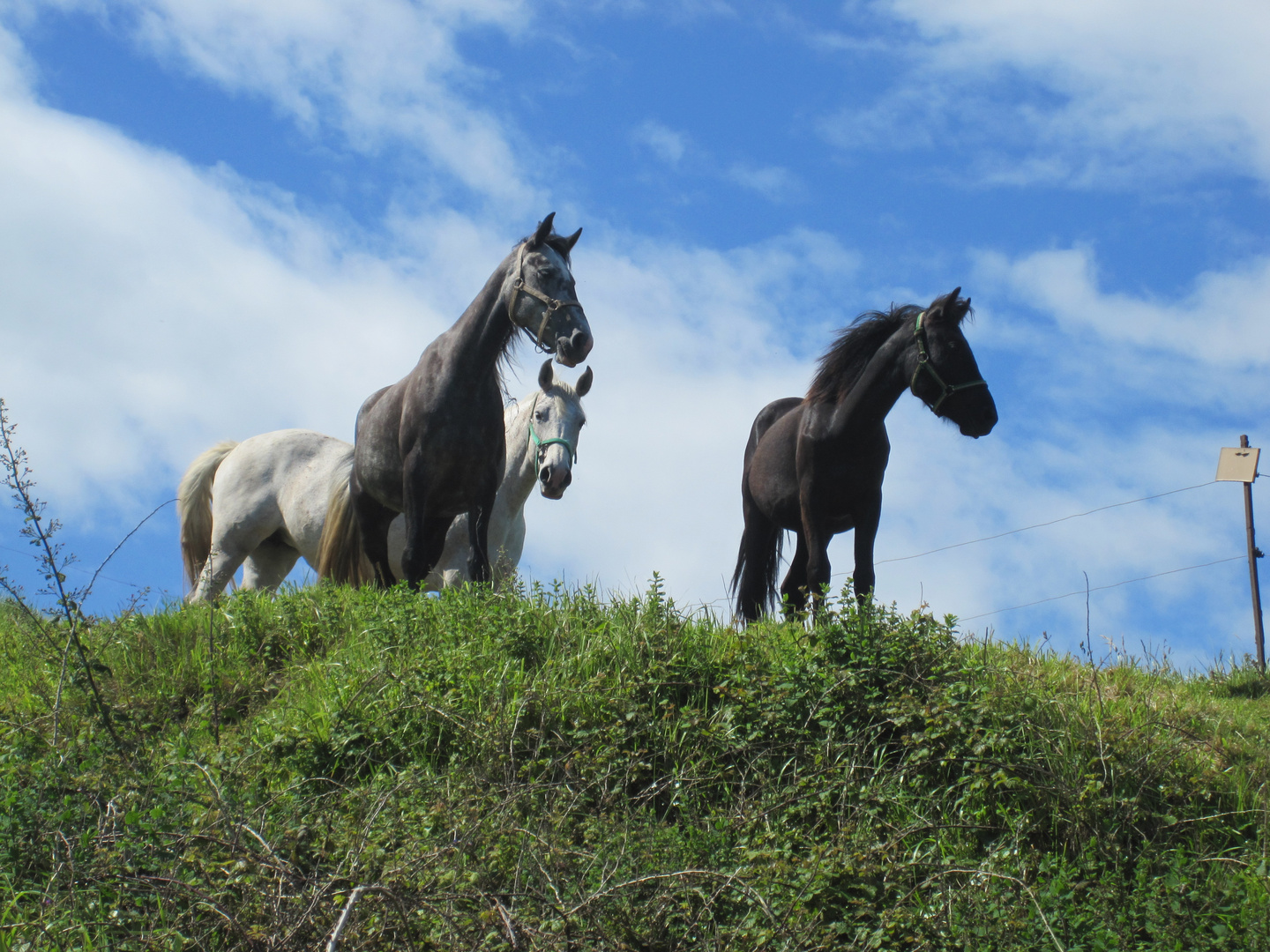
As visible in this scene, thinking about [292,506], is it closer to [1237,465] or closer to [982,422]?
[982,422]

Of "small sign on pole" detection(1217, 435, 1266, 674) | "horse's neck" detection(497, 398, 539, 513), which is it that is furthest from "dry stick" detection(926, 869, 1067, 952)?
"small sign on pole" detection(1217, 435, 1266, 674)

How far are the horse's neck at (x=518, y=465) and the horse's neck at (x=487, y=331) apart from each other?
7.83 ft

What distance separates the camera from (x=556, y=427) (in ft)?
27.5

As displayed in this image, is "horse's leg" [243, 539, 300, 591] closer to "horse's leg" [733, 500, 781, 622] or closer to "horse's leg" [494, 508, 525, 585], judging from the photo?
"horse's leg" [494, 508, 525, 585]

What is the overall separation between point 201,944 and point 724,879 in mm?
1801

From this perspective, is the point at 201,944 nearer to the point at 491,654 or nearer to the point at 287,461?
the point at 491,654

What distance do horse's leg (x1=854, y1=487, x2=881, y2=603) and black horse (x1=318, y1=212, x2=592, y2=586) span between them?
6.77 feet

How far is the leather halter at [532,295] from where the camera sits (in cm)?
671

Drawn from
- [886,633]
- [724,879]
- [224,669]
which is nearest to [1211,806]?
[886,633]

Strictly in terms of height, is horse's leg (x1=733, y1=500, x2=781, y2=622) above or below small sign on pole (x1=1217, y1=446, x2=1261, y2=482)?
below

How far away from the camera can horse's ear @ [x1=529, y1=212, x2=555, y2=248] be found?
6969mm

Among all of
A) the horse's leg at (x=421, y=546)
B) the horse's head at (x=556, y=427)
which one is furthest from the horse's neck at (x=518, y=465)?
the horse's leg at (x=421, y=546)

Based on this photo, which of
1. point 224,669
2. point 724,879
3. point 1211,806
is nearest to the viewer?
point 724,879

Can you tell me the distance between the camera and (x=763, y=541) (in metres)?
8.24
